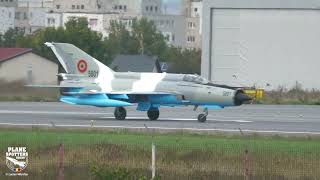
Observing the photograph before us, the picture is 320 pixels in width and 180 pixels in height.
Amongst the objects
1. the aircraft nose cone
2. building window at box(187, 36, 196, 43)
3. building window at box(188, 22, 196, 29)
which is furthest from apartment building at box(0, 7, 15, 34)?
the aircraft nose cone

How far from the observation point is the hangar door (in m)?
80.2

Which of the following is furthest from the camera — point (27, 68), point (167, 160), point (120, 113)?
point (27, 68)

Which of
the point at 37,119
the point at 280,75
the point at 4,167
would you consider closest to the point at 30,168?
the point at 4,167

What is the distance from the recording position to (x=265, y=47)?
81.3 meters

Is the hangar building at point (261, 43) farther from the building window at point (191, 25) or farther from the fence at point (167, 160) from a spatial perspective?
the building window at point (191, 25)

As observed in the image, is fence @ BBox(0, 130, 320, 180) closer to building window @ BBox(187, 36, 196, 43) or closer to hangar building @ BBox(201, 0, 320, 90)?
hangar building @ BBox(201, 0, 320, 90)

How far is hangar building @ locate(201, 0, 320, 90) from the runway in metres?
26.6

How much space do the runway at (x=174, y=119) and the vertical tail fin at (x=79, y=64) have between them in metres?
1.84

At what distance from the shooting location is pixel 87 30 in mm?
96188

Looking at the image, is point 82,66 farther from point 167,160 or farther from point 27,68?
point 27,68

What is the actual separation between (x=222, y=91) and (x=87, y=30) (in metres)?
57.9

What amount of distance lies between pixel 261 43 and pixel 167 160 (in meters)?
59.4

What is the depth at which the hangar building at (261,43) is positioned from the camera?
263ft

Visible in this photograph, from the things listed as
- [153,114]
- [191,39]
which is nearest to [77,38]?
[153,114]
